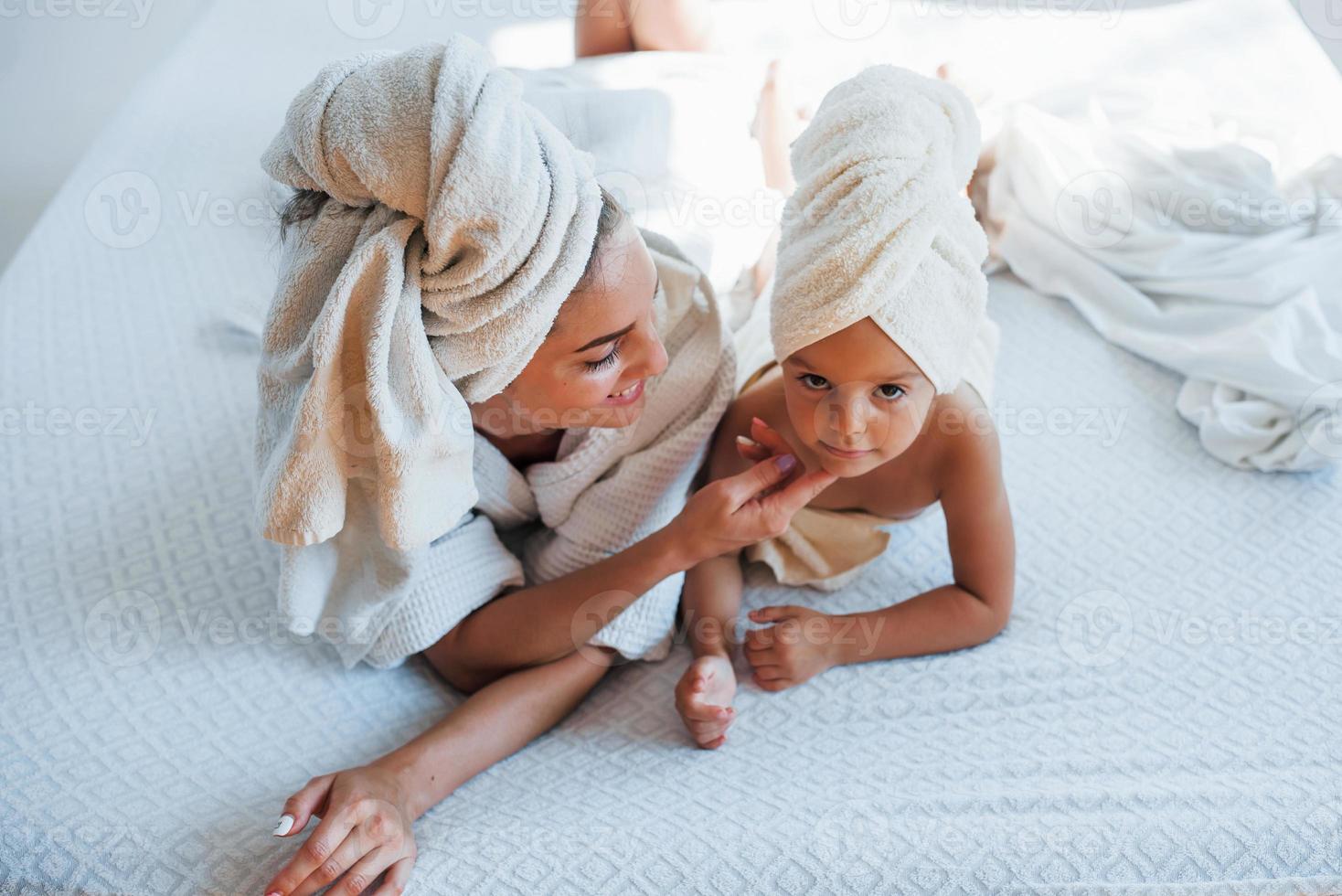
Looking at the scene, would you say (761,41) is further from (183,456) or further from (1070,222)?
(183,456)


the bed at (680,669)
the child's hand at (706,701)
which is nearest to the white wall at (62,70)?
the bed at (680,669)

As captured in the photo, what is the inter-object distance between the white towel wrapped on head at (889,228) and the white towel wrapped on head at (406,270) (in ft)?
0.77

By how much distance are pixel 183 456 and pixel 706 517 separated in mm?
673

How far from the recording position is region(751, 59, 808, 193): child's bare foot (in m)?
1.69

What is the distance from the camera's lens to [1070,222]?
155 cm

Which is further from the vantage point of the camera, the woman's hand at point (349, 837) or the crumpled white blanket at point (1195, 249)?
the crumpled white blanket at point (1195, 249)

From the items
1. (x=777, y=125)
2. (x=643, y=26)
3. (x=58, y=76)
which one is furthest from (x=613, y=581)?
(x=58, y=76)

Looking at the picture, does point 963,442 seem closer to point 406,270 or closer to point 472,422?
point 472,422

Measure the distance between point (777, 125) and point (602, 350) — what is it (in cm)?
88

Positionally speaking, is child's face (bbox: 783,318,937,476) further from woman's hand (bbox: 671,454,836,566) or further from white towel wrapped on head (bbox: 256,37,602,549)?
white towel wrapped on head (bbox: 256,37,602,549)

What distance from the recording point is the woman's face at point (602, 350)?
3.01 feet

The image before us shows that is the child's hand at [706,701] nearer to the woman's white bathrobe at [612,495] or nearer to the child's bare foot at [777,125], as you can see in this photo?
the woman's white bathrobe at [612,495]

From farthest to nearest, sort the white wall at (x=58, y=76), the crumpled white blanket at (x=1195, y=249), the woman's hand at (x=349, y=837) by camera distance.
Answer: the white wall at (x=58, y=76), the crumpled white blanket at (x=1195, y=249), the woman's hand at (x=349, y=837)

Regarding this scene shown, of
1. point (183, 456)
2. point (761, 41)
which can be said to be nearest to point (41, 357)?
point (183, 456)
